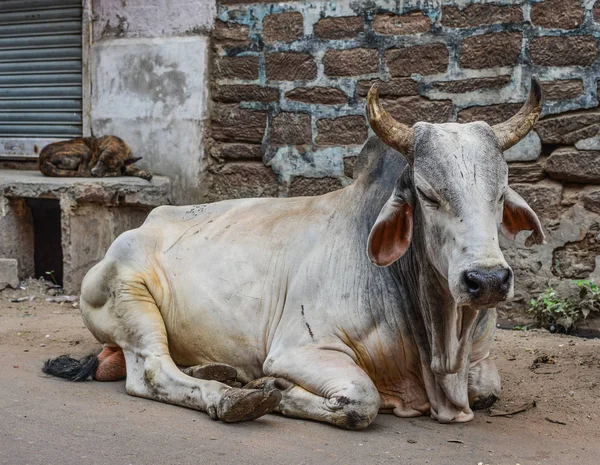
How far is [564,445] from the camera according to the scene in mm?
3551

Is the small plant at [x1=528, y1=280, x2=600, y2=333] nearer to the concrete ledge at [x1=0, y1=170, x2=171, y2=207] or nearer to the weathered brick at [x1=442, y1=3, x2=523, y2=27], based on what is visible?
the weathered brick at [x1=442, y1=3, x2=523, y2=27]

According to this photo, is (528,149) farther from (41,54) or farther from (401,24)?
(41,54)

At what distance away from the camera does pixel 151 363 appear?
4.16 meters

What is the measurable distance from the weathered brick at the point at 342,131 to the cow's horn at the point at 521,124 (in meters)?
2.44

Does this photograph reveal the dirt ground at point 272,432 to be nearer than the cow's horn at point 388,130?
Yes

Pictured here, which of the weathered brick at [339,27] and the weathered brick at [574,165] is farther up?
the weathered brick at [339,27]

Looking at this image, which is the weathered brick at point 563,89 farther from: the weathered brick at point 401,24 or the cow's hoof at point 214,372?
the cow's hoof at point 214,372

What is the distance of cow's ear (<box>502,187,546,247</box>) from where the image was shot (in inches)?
145

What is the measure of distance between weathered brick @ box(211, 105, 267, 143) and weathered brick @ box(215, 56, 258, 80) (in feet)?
0.73

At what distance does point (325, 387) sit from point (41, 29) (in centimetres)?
511

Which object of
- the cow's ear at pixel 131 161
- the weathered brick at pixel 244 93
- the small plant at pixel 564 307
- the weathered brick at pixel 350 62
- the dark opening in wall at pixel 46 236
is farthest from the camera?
the dark opening in wall at pixel 46 236

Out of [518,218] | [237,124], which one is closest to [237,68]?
[237,124]

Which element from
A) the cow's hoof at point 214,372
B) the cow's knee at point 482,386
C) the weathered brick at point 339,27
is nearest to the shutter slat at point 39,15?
the weathered brick at point 339,27

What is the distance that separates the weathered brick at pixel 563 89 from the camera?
556cm
